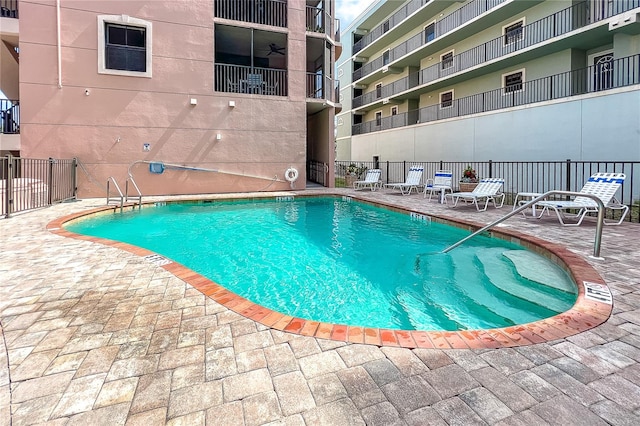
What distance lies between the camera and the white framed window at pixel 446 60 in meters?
19.4

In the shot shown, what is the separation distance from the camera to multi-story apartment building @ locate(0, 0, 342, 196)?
10656 millimetres

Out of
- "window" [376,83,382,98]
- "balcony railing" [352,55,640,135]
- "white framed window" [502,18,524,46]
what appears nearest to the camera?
"balcony railing" [352,55,640,135]

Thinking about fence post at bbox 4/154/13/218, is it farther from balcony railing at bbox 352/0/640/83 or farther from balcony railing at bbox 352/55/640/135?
balcony railing at bbox 352/0/640/83

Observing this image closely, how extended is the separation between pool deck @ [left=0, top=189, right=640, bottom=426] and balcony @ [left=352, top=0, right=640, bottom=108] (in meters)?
14.0

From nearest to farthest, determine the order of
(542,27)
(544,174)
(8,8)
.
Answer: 1. (8,8)
2. (544,174)
3. (542,27)

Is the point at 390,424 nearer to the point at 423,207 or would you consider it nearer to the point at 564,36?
the point at 423,207

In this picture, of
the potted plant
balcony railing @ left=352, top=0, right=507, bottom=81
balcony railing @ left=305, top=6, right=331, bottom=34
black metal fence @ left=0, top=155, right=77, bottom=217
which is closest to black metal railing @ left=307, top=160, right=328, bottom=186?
balcony railing @ left=305, top=6, right=331, bottom=34

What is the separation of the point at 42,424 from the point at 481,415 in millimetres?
1923

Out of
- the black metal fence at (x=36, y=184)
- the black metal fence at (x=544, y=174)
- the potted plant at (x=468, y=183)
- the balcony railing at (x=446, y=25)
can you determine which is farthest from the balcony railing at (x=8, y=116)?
the balcony railing at (x=446, y=25)

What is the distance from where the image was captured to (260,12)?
13766mm

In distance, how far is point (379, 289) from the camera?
402 centimetres

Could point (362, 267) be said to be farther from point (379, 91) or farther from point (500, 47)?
point (379, 91)

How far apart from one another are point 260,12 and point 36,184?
10119mm

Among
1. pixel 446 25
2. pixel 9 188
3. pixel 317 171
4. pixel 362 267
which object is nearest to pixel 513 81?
pixel 446 25
